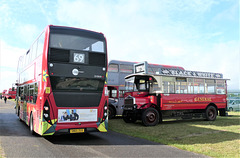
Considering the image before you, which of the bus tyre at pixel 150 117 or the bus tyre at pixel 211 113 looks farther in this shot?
the bus tyre at pixel 211 113

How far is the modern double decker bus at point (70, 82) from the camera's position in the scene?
7676 mm

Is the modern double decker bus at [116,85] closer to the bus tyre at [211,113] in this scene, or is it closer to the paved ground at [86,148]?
the bus tyre at [211,113]

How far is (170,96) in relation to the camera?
1299 centimetres

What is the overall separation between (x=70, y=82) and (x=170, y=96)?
700cm

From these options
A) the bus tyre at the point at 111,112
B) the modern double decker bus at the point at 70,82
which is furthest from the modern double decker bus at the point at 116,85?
the modern double decker bus at the point at 70,82

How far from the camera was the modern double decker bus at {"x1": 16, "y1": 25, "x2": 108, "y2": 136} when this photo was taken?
7.68 metres

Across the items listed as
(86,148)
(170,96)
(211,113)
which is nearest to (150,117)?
(170,96)

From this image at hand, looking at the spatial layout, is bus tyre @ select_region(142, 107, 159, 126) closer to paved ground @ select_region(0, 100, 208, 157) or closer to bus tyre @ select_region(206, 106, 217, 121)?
paved ground @ select_region(0, 100, 208, 157)

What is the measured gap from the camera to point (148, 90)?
13.0m

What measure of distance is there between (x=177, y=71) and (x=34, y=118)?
8.85 m

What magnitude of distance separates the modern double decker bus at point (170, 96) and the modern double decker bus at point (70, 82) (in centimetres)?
438

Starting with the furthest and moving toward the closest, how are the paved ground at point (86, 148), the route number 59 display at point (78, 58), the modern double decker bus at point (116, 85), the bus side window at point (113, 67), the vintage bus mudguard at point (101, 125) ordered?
the bus side window at point (113, 67), the modern double decker bus at point (116, 85), the vintage bus mudguard at point (101, 125), the route number 59 display at point (78, 58), the paved ground at point (86, 148)

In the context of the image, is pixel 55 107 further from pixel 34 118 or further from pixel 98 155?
pixel 98 155

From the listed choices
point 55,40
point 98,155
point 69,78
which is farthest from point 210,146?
point 55,40
